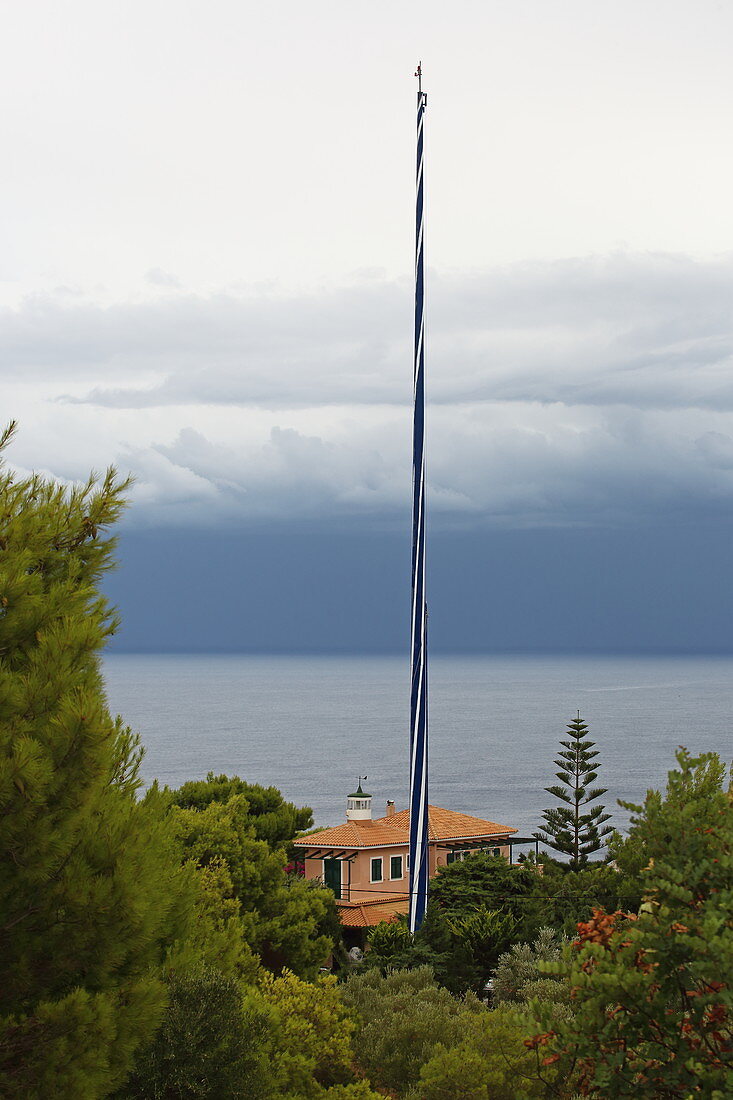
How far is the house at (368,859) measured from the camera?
122ft

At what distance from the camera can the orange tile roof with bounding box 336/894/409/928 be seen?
36084 millimetres

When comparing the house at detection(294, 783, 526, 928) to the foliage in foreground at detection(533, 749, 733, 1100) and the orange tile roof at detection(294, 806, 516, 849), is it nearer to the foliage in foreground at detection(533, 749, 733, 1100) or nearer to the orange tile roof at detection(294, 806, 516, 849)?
the orange tile roof at detection(294, 806, 516, 849)

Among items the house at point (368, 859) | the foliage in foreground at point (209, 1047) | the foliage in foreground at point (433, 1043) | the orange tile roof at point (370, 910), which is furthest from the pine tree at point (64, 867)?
the house at point (368, 859)

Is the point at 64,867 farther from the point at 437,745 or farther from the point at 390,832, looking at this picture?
the point at 437,745

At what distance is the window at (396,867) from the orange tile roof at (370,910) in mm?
650

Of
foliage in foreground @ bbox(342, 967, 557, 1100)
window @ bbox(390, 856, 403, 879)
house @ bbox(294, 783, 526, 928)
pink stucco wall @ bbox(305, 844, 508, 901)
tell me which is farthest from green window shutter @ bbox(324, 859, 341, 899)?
foliage in foreground @ bbox(342, 967, 557, 1100)

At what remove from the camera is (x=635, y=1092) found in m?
6.82

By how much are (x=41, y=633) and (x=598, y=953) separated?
4.42 metres

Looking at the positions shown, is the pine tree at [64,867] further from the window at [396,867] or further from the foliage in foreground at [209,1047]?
the window at [396,867]

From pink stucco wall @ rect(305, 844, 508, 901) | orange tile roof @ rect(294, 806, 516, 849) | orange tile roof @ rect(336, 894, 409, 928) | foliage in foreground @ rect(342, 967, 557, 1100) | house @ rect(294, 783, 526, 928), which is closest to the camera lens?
foliage in foreground @ rect(342, 967, 557, 1100)

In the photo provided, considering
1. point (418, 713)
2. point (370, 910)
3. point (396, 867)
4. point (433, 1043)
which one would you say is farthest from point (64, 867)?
point (396, 867)

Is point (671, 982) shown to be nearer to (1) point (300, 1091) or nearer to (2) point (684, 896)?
(2) point (684, 896)

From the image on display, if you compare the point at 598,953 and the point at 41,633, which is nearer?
the point at 598,953

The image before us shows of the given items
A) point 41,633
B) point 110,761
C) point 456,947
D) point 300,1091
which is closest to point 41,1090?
point 110,761
